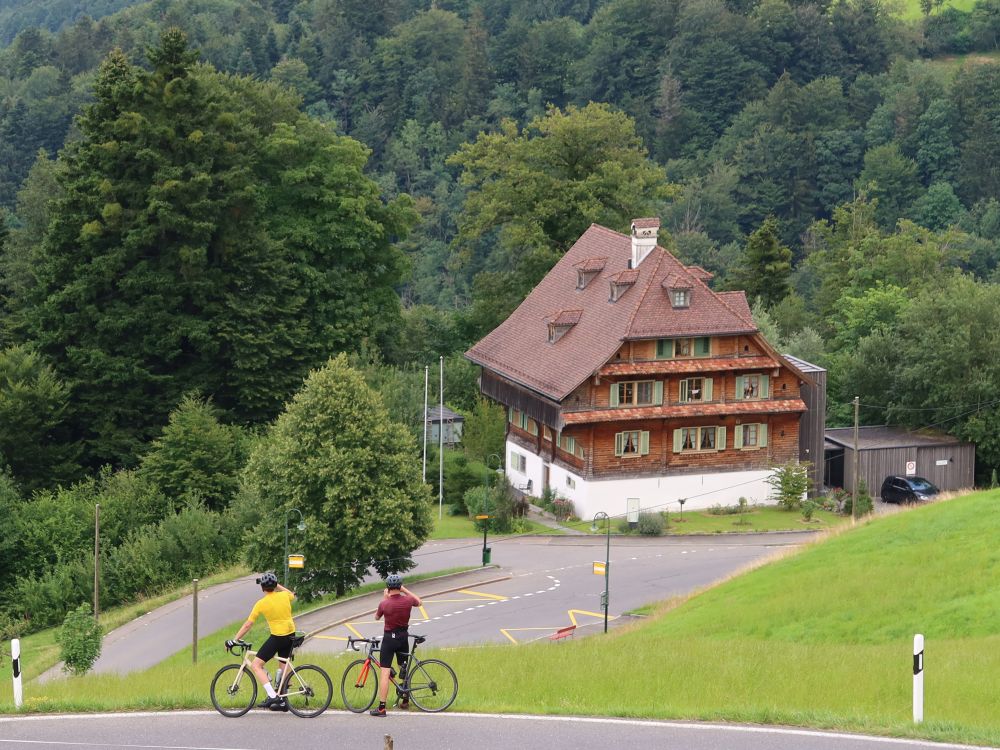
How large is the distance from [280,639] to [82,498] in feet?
158

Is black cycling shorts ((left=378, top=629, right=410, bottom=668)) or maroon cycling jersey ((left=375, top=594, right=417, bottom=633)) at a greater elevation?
maroon cycling jersey ((left=375, top=594, right=417, bottom=633))

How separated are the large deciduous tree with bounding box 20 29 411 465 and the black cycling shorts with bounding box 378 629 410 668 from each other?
53.2 m

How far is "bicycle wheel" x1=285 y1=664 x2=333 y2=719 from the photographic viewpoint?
72.1 ft

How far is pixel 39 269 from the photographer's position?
74.6 meters

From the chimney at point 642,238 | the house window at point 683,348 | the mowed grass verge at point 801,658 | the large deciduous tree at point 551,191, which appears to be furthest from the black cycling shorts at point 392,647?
the large deciduous tree at point 551,191

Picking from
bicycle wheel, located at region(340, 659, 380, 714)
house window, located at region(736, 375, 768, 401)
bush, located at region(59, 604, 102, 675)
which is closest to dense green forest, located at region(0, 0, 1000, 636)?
house window, located at region(736, 375, 768, 401)

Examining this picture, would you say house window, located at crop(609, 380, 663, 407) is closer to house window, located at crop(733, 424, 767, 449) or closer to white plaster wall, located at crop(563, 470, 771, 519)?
white plaster wall, located at crop(563, 470, 771, 519)

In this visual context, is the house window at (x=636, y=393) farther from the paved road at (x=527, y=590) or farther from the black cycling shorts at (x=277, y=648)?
the black cycling shorts at (x=277, y=648)

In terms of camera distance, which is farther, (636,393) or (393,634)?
(636,393)

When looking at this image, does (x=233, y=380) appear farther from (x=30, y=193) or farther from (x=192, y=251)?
(x=30, y=193)

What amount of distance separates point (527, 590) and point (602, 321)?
55.6ft

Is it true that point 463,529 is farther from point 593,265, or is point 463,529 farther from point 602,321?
point 593,265

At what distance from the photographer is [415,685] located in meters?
22.2

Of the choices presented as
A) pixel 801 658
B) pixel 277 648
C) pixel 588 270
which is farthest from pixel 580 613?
pixel 277 648
